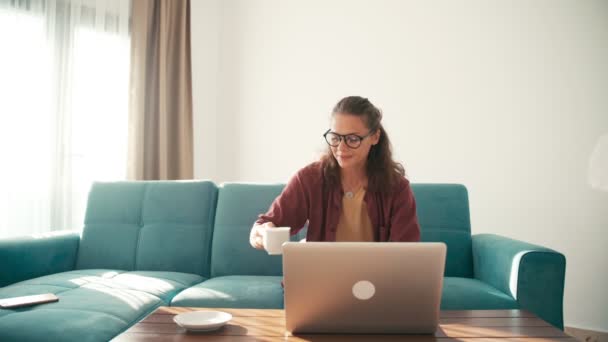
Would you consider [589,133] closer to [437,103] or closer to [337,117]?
[437,103]

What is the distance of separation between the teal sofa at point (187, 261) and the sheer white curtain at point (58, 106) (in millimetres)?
586

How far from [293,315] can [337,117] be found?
2.65 feet

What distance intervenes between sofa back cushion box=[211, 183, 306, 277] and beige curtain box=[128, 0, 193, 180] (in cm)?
123

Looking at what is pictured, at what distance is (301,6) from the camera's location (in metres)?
3.56

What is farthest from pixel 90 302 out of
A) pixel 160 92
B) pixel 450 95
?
pixel 450 95

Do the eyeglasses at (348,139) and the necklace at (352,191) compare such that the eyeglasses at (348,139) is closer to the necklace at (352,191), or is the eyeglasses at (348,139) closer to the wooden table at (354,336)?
the necklace at (352,191)

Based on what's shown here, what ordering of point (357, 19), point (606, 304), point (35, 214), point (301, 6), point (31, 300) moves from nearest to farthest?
point (31, 300) < point (606, 304) < point (35, 214) < point (357, 19) < point (301, 6)

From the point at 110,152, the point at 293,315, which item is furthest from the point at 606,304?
the point at 110,152

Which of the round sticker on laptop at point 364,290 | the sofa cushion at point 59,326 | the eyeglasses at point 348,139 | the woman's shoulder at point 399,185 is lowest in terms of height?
the sofa cushion at point 59,326

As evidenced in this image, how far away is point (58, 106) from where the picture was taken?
2846mm

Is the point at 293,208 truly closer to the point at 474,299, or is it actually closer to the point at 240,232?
the point at 240,232

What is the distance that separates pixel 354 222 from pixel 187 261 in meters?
1.02

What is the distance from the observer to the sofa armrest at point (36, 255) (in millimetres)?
1946

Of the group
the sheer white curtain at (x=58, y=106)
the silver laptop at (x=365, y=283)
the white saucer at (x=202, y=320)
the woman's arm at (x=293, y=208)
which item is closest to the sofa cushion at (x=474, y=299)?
the woman's arm at (x=293, y=208)
